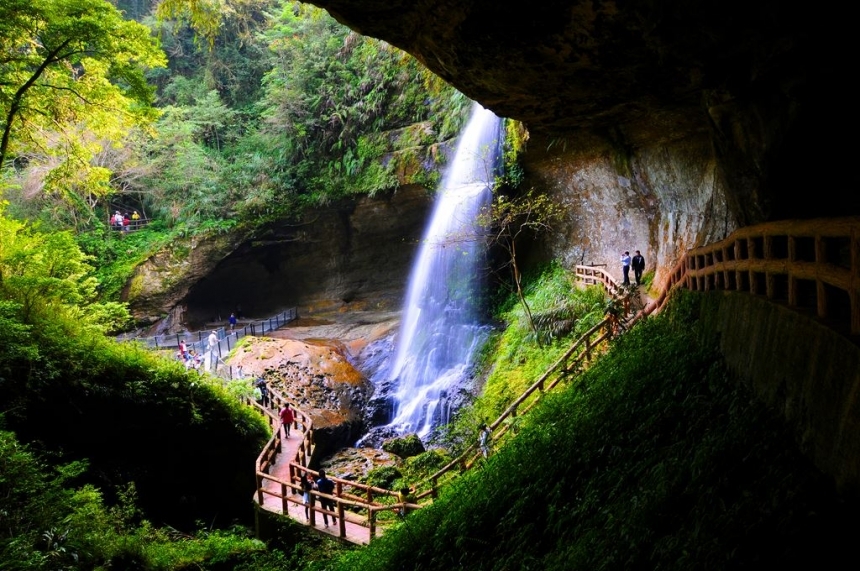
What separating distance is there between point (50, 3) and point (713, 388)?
13.7m

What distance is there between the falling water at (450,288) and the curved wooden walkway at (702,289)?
5118 mm

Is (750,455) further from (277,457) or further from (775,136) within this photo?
(277,457)

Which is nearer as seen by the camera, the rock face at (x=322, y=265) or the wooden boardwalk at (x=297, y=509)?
the wooden boardwalk at (x=297, y=509)

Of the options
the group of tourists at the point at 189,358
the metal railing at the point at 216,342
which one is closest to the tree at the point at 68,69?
the metal railing at the point at 216,342

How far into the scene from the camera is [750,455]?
192 inches

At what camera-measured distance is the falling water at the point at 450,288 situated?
813 inches

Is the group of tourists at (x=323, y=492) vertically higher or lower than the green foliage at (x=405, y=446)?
higher

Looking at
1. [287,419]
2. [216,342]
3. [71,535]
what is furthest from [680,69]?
[216,342]

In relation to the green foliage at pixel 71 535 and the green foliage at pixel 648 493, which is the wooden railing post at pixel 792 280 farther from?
the green foliage at pixel 71 535

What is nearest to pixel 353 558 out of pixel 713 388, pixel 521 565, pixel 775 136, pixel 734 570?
pixel 521 565

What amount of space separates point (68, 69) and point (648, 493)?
14730mm

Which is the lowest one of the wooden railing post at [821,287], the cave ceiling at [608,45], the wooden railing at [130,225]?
the wooden railing post at [821,287]

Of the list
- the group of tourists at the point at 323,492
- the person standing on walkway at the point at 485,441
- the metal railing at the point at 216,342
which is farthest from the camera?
the metal railing at the point at 216,342

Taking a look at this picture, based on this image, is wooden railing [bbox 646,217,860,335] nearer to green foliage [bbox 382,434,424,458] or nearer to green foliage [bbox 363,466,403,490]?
green foliage [bbox 363,466,403,490]
